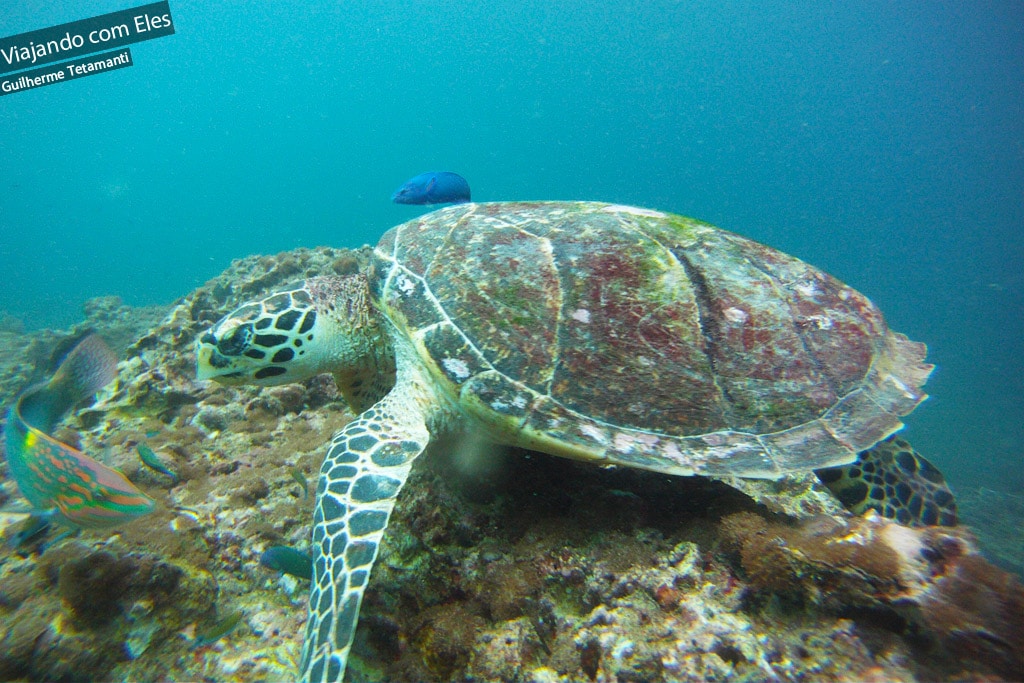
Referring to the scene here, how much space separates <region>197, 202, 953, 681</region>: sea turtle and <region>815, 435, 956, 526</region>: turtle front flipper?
12mm

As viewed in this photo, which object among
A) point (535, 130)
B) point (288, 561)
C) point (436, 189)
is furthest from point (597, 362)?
point (535, 130)

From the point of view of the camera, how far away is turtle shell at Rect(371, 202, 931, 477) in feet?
6.66

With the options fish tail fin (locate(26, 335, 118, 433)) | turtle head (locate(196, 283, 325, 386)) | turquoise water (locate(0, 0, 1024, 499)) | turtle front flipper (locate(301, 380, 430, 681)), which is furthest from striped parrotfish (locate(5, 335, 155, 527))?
turquoise water (locate(0, 0, 1024, 499))

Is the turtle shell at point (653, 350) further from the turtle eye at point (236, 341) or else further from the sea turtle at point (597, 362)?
the turtle eye at point (236, 341)

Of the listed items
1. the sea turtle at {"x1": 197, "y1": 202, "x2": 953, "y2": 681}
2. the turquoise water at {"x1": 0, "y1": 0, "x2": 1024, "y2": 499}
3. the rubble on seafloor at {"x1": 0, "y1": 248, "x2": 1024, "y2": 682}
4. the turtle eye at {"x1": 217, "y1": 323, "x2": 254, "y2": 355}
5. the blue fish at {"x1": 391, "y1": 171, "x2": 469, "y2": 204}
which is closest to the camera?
the rubble on seafloor at {"x1": 0, "y1": 248, "x2": 1024, "y2": 682}

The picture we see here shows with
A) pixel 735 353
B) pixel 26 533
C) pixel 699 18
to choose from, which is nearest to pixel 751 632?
pixel 735 353

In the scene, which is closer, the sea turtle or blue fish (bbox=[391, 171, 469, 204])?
the sea turtle

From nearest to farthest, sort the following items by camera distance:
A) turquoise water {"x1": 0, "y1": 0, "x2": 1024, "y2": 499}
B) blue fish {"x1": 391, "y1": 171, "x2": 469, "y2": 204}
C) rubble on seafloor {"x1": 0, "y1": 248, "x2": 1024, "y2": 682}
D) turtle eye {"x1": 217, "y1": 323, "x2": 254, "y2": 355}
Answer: rubble on seafloor {"x1": 0, "y1": 248, "x2": 1024, "y2": 682}, turtle eye {"x1": 217, "y1": 323, "x2": 254, "y2": 355}, blue fish {"x1": 391, "y1": 171, "x2": 469, "y2": 204}, turquoise water {"x1": 0, "y1": 0, "x2": 1024, "y2": 499}

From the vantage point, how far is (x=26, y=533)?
6.33 ft

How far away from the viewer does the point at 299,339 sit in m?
2.67

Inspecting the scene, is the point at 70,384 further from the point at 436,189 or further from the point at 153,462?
the point at 436,189

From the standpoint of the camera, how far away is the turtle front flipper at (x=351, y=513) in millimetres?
1603

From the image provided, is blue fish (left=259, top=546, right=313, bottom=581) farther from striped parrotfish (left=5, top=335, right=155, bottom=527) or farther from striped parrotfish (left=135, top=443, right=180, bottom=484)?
striped parrotfish (left=135, top=443, right=180, bottom=484)

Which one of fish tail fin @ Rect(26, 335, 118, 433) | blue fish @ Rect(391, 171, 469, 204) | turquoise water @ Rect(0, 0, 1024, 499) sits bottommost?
fish tail fin @ Rect(26, 335, 118, 433)
